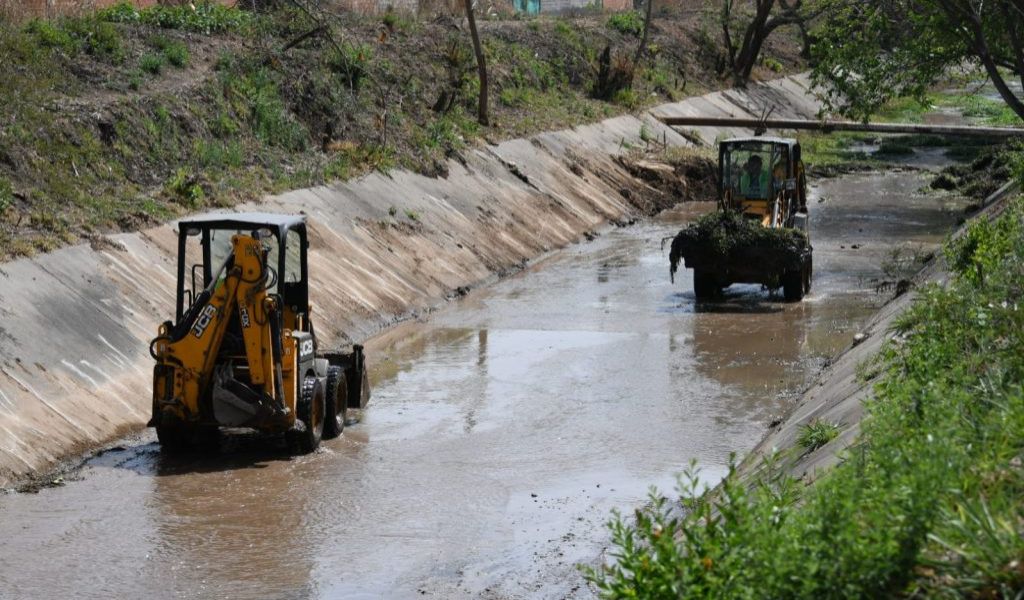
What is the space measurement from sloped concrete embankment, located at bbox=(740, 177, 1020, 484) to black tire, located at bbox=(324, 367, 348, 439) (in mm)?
4563

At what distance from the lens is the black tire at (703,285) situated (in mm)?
25375

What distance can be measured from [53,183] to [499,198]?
12.7m

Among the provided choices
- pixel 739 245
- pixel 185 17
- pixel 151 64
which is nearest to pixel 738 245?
pixel 739 245

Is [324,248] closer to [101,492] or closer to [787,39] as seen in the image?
[101,492]

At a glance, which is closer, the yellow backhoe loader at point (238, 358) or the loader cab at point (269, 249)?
the yellow backhoe loader at point (238, 358)

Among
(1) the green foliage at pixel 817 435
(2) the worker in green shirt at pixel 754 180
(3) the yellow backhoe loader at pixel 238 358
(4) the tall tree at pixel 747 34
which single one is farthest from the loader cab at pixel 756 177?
(4) the tall tree at pixel 747 34

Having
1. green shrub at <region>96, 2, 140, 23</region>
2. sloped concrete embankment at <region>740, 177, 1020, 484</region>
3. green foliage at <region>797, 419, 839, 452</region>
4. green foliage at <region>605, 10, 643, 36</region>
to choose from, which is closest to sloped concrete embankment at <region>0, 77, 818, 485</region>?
green shrub at <region>96, 2, 140, 23</region>

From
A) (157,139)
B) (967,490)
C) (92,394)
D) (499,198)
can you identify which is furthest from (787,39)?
(967,490)

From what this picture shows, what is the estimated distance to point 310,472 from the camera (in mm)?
14805

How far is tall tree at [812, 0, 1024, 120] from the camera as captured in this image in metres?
24.2

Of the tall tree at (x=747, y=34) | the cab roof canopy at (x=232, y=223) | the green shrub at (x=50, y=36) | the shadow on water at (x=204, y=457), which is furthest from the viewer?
the tall tree at (x=747, y=34)

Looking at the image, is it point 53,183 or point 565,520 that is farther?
point 53,183

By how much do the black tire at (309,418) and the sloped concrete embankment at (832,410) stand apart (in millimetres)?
4485

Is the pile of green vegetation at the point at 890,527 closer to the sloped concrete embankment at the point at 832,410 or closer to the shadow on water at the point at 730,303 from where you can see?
the sloped concrete embankment at the point at 832,410
